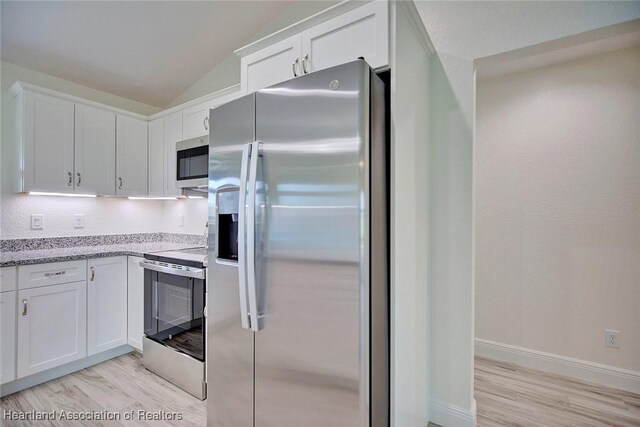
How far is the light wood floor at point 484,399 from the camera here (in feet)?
6.30

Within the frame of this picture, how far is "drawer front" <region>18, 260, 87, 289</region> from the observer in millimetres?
2211

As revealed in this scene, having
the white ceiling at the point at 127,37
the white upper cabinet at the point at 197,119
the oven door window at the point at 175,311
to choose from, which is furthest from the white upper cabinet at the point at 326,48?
the oven door window at the point at 175,311

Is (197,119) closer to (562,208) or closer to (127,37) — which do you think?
(127,37)

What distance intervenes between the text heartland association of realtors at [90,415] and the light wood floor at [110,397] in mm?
25

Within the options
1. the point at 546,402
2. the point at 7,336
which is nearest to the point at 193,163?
the point at 7,336

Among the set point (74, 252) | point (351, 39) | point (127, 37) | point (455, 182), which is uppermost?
point (127, 37)

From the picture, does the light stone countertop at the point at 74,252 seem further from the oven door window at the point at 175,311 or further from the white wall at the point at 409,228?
the white wall at the point at 409,228

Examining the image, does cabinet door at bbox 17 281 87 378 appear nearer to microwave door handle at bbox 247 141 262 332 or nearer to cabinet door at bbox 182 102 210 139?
cabinet door at bbox 182 102 210 139

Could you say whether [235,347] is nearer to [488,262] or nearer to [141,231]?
[488,262]

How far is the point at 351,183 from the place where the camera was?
1.20 metres

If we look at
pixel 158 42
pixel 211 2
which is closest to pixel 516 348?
pixel 211 2

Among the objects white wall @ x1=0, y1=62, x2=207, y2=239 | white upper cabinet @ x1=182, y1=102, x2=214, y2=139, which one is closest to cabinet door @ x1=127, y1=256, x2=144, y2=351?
white wall @ x1=0, y1=62, x2=207, y2=239

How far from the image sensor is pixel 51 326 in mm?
2338

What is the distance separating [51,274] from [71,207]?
92cm
